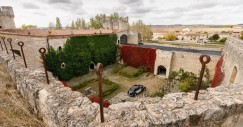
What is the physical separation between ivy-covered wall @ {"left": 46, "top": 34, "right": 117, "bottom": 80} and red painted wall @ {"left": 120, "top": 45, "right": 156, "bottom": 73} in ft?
7.81

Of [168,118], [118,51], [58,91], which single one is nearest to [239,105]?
[168,118]

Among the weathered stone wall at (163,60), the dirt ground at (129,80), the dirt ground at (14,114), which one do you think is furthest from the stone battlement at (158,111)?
the weathered stone wall at (163,60)

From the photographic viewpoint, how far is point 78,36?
19.4m

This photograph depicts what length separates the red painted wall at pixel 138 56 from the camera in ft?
71.7

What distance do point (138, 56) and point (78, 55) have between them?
9.36 meters

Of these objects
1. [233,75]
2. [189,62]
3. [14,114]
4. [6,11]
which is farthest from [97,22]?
[14,114]

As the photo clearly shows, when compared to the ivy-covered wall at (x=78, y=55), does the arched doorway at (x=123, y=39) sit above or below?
above

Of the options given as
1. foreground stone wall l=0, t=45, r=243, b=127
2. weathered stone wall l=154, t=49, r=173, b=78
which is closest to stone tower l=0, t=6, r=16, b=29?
weathered stone wall l=154, t=49, r=173, b=78

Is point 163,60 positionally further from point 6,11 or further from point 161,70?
point 6,11

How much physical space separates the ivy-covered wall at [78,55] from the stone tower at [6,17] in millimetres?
14805

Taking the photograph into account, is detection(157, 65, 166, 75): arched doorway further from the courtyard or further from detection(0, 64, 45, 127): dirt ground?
detection(0, 64, 45, 127): dirt ground

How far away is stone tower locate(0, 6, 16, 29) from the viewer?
941 inches

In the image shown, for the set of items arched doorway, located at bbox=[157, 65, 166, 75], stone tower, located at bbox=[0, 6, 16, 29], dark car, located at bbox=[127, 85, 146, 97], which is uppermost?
stone tower, located at bbox=[0, 6, 16, 29]

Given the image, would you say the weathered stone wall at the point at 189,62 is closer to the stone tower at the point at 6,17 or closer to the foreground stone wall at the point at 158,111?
the foreground stone wall at the point at 158,111
